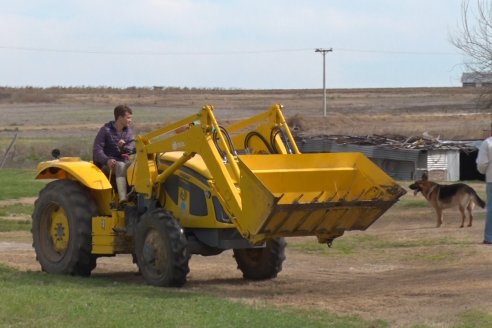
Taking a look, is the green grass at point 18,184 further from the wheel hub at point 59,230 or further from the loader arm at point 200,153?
the loader arm at point 200,153

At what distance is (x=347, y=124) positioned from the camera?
5581 cm

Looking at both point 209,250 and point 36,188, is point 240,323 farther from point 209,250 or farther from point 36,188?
point 36,188

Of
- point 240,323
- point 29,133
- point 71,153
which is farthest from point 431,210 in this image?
point 29,133

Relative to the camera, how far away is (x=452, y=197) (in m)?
21.5

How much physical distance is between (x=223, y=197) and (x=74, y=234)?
8.36 feet

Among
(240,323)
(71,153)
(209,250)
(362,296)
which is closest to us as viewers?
(240,323)

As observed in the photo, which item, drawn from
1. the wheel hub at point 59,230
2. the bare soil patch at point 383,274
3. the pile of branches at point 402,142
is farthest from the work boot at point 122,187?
the pile of branches at point 402,142

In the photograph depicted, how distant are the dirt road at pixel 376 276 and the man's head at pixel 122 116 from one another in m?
1.97

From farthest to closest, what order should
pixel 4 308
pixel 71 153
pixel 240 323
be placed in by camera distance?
pixel 71 153 < pixel 4 308 < pixel 240 323

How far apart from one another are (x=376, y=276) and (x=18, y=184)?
A: 19.6 meters

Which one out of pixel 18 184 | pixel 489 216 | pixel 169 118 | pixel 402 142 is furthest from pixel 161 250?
pixel 169 118

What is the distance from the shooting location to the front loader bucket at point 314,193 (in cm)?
1229

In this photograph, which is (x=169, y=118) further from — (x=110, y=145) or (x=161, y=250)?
(x=161, y=250)

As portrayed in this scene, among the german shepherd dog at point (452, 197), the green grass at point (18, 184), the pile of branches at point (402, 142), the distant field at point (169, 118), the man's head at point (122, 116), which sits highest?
the man's head at point (122, 116)
